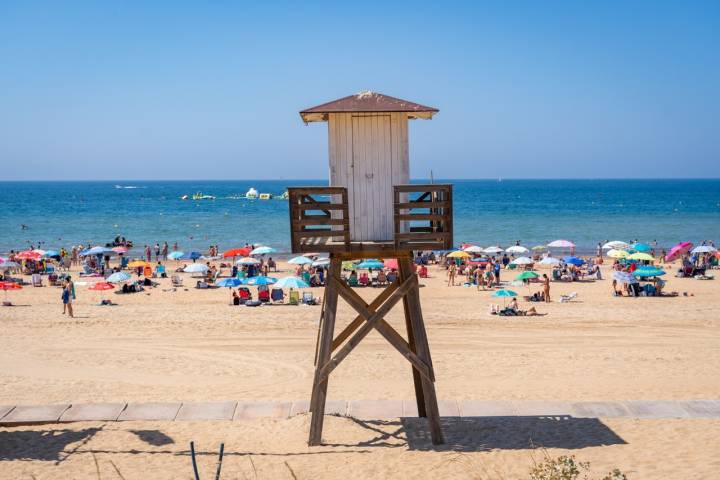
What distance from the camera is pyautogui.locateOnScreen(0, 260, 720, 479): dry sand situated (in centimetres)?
935

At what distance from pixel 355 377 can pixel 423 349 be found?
4618mm

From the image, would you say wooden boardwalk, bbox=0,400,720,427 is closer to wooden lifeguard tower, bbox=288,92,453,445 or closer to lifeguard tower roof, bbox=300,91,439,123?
wooden lifeguard tower, bbox=288,92,453,445

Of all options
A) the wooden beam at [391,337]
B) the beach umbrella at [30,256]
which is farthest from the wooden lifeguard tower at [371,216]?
the beach umbrella at [30,256]

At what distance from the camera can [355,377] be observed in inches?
575

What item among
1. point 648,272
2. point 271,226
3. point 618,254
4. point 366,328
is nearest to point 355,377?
point 366,328

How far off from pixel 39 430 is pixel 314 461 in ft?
13.7

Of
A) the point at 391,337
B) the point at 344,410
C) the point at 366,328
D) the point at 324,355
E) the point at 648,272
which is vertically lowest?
the point at 344,410

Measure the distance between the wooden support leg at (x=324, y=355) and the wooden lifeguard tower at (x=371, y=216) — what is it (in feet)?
0.04

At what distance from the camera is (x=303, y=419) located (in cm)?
1088

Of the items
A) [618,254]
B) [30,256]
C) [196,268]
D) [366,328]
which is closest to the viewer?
[366,328]

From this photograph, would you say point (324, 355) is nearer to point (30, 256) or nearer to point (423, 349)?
point (423, 349)

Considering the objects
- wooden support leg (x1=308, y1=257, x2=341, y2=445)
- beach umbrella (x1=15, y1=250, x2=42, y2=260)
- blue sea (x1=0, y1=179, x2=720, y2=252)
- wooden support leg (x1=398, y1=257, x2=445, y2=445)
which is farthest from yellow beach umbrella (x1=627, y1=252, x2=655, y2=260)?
beach umbrella (x1=15, y1=250, x2=42, y2=260)

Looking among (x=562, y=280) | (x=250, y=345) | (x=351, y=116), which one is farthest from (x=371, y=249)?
(x=562, y=280)

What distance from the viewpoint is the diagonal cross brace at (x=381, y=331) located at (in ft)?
32.9
